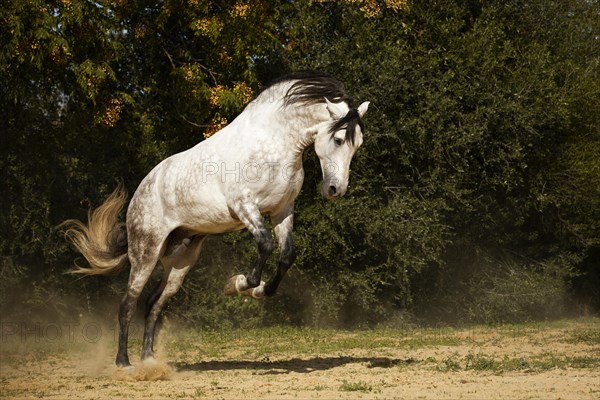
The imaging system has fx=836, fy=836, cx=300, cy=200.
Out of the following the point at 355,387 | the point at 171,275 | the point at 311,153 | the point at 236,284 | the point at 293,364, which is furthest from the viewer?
the point at 311,153

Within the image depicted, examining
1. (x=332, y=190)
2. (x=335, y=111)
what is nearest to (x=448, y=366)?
(x=332, y=190)

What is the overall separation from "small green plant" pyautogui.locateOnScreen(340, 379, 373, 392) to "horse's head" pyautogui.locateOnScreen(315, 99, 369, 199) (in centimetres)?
172

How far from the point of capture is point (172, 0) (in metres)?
13.2

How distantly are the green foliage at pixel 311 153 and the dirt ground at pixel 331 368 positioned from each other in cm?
188

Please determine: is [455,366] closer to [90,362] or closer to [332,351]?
[332,351]

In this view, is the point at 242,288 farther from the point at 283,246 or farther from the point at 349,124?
the point at 349,124

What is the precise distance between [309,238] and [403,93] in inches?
119

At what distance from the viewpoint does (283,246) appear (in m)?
8.05

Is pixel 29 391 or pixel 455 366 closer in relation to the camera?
pixel 29 391

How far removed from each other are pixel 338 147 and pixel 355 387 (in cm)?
223

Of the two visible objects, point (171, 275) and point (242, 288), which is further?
point (171, 275)

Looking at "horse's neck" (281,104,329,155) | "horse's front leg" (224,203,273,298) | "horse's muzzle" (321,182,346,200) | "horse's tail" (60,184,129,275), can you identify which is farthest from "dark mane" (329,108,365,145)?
"horse's tail" (60,184,129,275)

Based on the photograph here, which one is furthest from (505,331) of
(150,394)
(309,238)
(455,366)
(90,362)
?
(150,394)

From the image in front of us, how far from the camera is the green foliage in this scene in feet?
45.4
